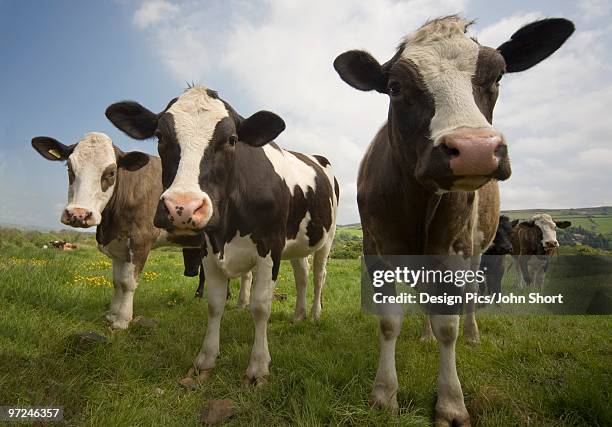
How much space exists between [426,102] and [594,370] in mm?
3174

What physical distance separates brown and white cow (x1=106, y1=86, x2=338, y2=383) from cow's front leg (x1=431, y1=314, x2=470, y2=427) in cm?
156

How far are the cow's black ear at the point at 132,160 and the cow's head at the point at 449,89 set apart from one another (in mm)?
3873

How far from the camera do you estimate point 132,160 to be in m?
5.69

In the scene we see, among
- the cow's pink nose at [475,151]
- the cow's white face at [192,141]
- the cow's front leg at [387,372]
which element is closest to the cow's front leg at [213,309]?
the cow's white face at [192,141]

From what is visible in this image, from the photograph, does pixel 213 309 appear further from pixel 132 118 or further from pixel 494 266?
pixel 494 266

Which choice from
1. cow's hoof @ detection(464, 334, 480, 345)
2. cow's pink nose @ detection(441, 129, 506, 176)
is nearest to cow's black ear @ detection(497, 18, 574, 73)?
cow's pink nose @ detection(441, 129, 506, 176)

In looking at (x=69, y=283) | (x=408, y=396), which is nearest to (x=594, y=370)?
(x=408, y=396)

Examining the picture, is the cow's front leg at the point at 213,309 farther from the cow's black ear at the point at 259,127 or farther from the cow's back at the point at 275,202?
the cow's black ear at the point at 259,127

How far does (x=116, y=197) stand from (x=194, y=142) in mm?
3203

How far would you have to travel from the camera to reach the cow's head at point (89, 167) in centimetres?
488

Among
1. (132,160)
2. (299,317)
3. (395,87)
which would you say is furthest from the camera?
(299,317)

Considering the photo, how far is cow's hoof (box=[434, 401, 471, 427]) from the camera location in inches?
105

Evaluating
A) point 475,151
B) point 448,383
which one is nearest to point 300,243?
point 448,383

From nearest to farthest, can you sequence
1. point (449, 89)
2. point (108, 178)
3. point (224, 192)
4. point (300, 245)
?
point (449, 89), point (224, 192), point (300, 245), point (108, 178)
